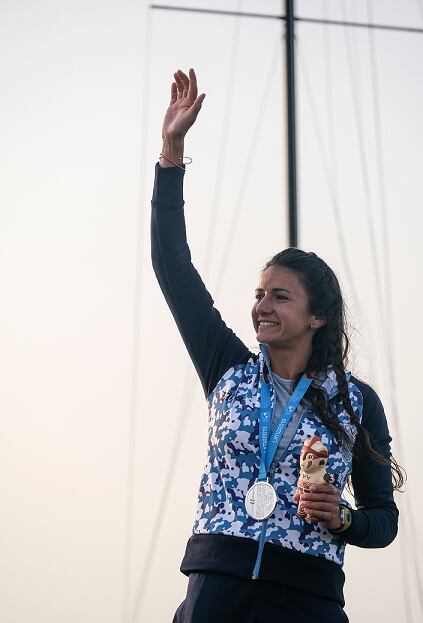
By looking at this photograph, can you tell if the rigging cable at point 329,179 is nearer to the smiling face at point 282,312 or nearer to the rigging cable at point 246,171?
the rigging cable at point 246,171

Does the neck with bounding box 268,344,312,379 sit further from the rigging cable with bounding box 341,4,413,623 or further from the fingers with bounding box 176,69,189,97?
the rigging cable with bounding box 341,4,413,623

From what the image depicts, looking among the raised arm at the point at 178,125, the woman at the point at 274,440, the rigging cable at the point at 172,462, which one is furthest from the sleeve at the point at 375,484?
the rigging cable at the point at 172,462

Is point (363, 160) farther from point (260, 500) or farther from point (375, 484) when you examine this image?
point (260, 500)

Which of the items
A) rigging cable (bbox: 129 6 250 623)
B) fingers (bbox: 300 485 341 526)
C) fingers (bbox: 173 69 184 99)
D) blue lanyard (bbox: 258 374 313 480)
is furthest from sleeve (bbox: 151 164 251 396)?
rigging cable (bbox: 129 6 250 623)

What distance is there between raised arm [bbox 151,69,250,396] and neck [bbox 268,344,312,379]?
0.06 meters

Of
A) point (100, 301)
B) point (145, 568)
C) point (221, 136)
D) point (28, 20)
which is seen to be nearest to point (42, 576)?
point (145, 568)

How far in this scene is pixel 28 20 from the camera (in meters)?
3.30

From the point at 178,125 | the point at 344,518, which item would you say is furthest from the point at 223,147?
the point at 344,518

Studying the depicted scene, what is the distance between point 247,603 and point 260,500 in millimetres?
147

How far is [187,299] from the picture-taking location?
4.75 ft

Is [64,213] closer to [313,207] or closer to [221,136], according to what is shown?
Answer: [221,136]

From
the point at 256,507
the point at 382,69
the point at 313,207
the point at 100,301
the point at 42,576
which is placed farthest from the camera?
the point at 382,69

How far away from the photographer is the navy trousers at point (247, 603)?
47.4 inches

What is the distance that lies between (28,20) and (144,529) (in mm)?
1984
